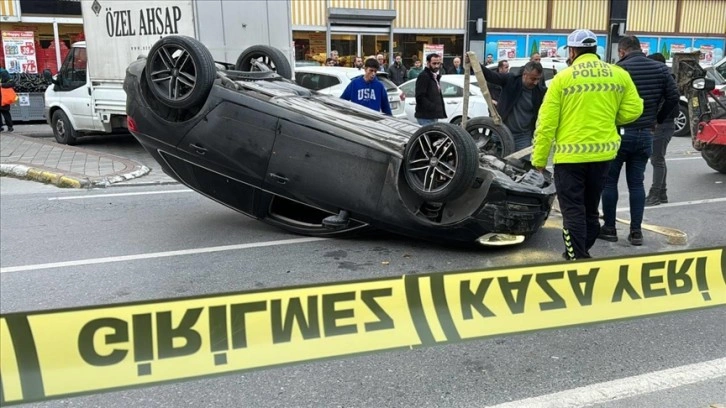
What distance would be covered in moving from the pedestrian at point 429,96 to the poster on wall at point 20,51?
46.3ft

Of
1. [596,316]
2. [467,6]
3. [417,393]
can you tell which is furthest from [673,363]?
[467,6]

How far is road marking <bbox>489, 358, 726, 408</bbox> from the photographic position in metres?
3.01

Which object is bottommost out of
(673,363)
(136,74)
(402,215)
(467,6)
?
(673,363)

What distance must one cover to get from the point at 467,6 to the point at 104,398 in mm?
20898

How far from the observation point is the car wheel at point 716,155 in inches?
338

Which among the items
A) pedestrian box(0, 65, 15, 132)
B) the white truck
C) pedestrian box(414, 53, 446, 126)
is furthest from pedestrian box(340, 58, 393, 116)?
pedestrian box(0, 65, 15, 132)

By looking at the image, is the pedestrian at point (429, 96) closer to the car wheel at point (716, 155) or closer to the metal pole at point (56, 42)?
the car wheel at point (716, 155)

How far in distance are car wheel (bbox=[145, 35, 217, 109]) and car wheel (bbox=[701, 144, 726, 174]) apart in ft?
22.4

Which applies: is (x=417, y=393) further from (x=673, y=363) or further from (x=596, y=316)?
(x=673, y=363)

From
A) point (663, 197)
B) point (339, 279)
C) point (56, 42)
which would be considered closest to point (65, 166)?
point (339, 279)

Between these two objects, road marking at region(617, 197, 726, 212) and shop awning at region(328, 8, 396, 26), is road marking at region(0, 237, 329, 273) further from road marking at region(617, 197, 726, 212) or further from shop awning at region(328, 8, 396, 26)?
shop awning at region(328, 8, 396, 26)

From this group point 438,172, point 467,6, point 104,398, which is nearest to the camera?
point 104,398

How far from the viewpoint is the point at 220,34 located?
32.1 ft

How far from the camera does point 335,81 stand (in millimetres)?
11133
